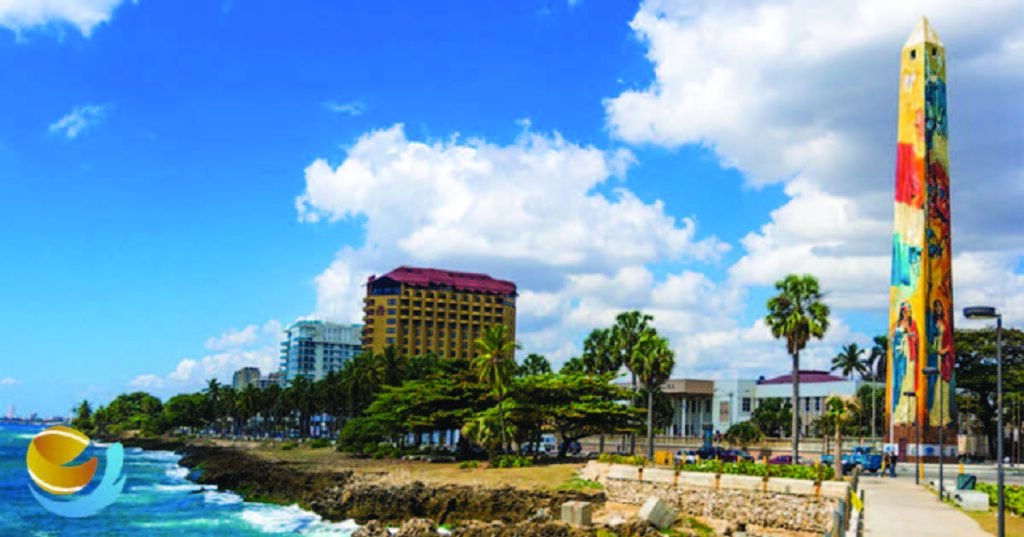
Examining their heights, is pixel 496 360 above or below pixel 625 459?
above

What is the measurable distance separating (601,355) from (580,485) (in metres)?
32.3

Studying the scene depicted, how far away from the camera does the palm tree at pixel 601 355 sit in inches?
3228

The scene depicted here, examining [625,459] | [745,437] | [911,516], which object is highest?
[625,459]

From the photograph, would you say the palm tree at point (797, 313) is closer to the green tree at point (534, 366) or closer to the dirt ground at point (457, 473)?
the dirt ground at point (457, 473)

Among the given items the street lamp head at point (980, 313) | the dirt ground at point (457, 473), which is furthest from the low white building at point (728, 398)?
the street lamp head at point (980, 313)

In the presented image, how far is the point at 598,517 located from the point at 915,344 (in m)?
48.6

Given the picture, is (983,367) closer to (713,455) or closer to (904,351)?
(904,351)

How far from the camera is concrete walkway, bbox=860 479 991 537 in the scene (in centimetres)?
2933

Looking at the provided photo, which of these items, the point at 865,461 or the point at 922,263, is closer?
the point at 865,461

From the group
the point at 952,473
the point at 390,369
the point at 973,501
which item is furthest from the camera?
the point at 390,369

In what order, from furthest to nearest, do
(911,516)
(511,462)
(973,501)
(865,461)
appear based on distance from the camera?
1. (511,462)
2. (865,461)
3. (973,501)
4. (911,516)

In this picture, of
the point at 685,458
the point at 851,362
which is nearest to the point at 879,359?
the point at 851,362

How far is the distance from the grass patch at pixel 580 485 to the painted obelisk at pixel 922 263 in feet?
135

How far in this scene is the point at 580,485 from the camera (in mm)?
50938
